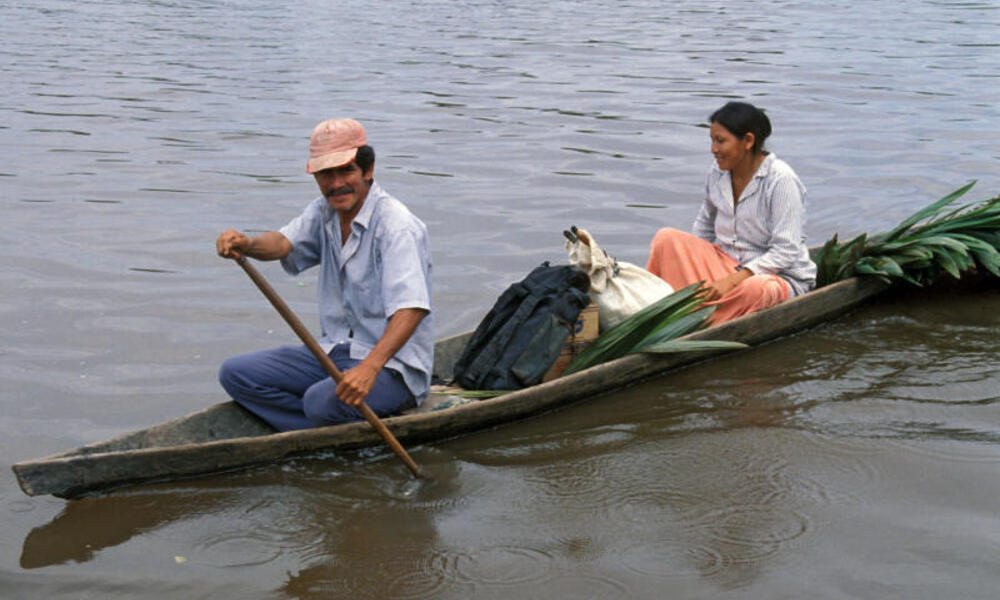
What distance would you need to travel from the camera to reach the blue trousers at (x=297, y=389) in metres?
4.50

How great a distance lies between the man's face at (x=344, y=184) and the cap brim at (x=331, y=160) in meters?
0.04

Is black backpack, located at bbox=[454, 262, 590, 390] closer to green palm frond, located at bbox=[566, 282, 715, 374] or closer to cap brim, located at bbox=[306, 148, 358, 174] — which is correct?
green palm frond, located at bbox=[566, 282, 715, 374]

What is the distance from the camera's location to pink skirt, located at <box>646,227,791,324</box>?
18.8 feet

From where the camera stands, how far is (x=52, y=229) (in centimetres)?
816

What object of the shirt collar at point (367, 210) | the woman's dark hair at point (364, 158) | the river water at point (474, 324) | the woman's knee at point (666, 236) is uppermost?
the woman's dark hair at point (364, 158)

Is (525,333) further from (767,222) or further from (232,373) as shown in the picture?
(767,222)

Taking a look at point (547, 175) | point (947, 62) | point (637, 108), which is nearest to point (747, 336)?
point (547, 175)

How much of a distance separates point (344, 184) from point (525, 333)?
3.91 ft

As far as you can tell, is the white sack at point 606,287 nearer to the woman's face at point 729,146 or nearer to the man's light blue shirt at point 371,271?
the woman's face at point 729,146

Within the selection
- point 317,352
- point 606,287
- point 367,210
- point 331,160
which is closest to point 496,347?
point 606,287

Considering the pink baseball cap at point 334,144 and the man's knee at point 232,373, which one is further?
the man's knee at point 232,373

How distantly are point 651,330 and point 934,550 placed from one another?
182 cm

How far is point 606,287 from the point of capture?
539cm

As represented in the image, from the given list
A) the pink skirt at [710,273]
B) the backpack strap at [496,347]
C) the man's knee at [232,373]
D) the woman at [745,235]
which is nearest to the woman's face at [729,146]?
the woman at [745,235]
